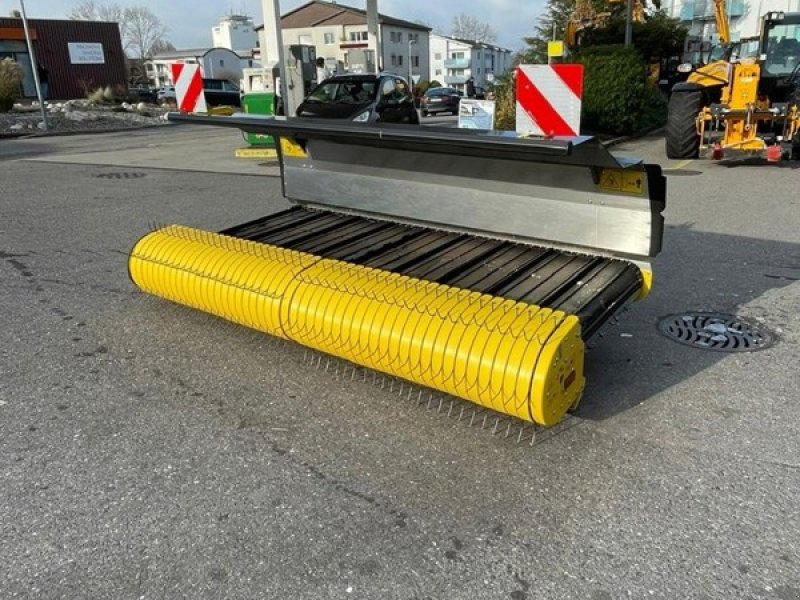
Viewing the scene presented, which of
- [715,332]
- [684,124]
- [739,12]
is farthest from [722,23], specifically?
[739,12]

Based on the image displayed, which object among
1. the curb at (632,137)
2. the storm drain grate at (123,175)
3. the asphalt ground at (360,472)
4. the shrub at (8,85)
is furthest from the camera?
the shrub at (8,85)

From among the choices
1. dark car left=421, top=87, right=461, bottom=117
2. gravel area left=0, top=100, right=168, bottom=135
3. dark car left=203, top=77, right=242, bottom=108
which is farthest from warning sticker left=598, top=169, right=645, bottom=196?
dark car left=421, top=87, right=461, bottom=117

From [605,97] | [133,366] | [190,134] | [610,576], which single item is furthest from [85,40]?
[610,576]

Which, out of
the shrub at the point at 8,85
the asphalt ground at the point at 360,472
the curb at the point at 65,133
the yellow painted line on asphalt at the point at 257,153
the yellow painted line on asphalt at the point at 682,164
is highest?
the shrub at the point at 8,85

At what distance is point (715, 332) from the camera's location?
164 inches

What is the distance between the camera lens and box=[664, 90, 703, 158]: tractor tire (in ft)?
36.8

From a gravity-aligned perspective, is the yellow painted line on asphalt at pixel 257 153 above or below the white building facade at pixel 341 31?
below

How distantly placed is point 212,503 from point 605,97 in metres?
15.1

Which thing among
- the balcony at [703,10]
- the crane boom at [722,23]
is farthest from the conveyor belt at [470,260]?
the balcony at [703,10]

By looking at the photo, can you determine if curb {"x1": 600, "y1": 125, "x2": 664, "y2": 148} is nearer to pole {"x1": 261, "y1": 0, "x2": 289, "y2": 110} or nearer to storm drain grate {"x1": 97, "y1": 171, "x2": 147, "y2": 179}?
pole {"x1": 261, "y1": 0, "x2": 289, "y2": 110}

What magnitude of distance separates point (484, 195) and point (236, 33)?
106349 mm

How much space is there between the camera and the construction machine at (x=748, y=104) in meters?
10.6

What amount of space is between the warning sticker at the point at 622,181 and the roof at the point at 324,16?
75.5 meters

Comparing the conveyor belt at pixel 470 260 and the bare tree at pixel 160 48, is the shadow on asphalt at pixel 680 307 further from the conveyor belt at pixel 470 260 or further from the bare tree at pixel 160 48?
the bare tree at pixel 160 48
